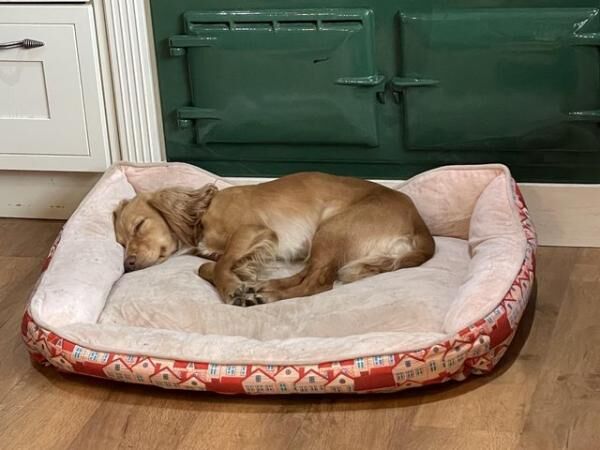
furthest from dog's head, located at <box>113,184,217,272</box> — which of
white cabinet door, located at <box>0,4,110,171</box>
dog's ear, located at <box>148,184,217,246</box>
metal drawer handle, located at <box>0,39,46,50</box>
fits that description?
metal drawer handle, located at <box>0,39,46,50</box>

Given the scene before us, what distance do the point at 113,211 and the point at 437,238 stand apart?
3.18ft

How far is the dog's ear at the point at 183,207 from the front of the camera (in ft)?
10.1

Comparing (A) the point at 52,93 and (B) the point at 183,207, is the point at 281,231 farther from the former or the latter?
(A) the point at 52,93

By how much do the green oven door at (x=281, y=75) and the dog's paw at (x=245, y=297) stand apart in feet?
2.28

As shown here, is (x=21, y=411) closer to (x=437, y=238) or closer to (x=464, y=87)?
(x=437, y=238)

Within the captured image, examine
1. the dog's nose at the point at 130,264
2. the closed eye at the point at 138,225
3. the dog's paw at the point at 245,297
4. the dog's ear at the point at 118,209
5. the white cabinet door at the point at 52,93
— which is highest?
the white cabinet door at the point at 52,93

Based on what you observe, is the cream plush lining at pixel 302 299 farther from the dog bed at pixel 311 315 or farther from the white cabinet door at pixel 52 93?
the white cabinet door at pixel 52 93

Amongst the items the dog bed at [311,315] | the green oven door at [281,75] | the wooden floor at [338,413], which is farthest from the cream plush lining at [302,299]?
the green oven door at [281,75]

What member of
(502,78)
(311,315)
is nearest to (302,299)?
(311,315)

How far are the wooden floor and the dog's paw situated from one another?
0.37 metres

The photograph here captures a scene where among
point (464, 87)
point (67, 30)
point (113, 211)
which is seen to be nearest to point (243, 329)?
point (113, 211)

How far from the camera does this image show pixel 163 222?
122 inches

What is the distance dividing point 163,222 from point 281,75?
23.3 inches

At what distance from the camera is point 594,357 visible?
102 inches
